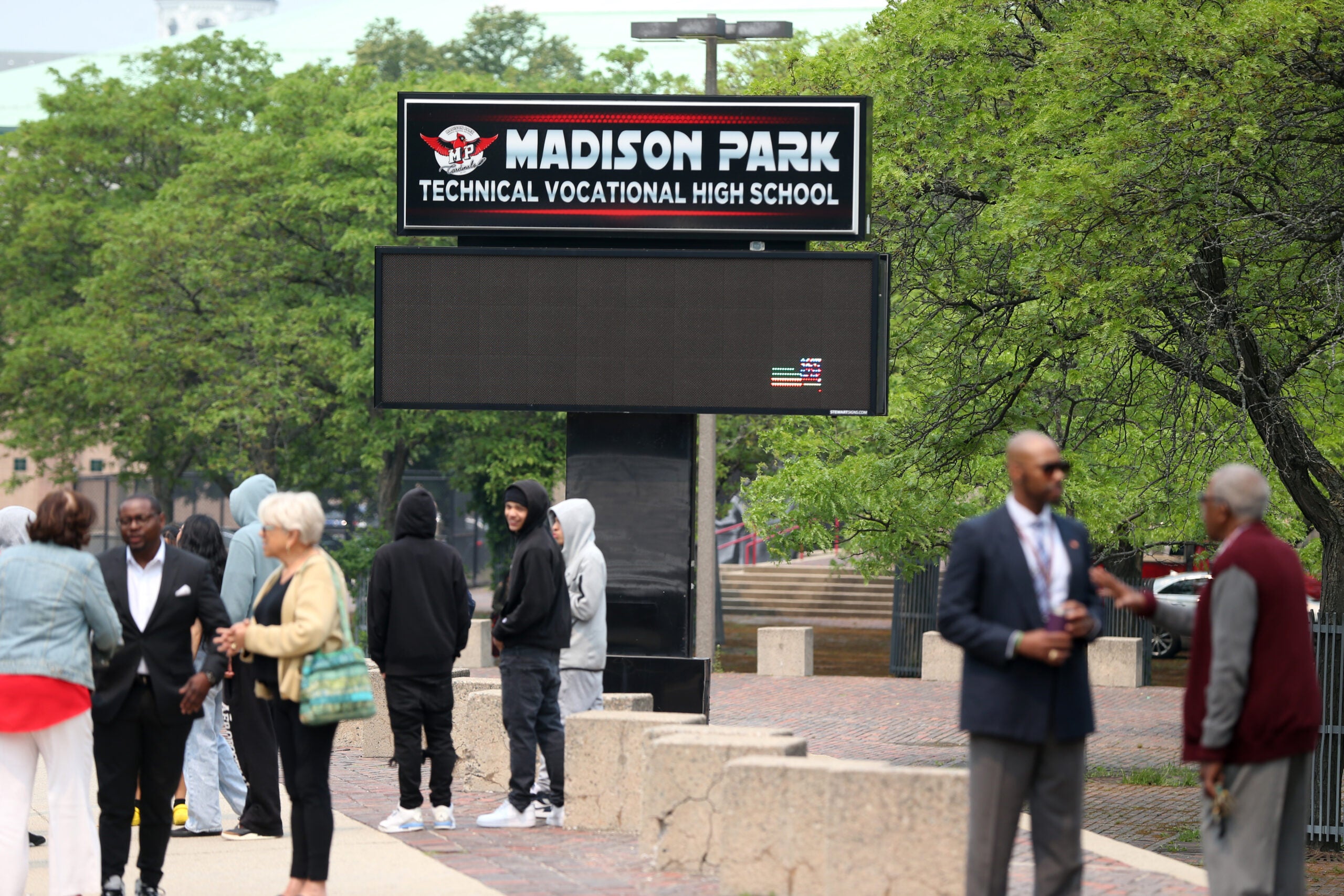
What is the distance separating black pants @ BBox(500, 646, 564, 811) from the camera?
9312 millimetres

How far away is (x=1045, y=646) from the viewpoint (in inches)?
221

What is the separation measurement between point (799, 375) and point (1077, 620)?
7.00 m

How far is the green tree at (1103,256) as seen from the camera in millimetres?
12383

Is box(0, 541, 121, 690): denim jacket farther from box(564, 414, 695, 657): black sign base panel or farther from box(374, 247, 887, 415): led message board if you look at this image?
box(564, 414, 695, 657): black sign base panel

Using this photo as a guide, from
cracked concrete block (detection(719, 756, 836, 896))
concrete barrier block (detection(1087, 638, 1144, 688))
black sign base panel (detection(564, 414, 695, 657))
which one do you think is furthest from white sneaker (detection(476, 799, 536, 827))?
concrete barrier block (detection(1087, 638, 1144, 688))

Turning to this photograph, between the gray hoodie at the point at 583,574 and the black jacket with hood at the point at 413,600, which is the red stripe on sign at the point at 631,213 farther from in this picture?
the black jacket with hood at the point at 413,600

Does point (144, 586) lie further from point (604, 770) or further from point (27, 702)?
point (604, 770)

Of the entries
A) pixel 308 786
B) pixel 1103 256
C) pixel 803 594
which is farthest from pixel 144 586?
pixel 803 594

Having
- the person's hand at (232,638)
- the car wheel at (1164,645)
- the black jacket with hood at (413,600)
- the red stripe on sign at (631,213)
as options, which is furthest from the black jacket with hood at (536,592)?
the car wheel at (1164,645)

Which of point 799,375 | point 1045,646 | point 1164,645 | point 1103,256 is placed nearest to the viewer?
point 1045,646

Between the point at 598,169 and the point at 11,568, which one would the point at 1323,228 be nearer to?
the point at 598,169

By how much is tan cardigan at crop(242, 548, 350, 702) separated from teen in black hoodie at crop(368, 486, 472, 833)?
1.82m

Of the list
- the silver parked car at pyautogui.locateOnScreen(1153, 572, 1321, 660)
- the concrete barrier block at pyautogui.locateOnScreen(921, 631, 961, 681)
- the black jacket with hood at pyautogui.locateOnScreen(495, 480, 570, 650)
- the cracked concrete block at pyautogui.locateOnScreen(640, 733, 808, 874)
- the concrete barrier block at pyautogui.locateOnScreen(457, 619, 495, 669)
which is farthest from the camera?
the silver parked car at pyautogui.locateOnScreen(1153, 572, 1321, 660)

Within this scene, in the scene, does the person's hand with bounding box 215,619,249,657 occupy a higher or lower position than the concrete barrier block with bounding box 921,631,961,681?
higher
